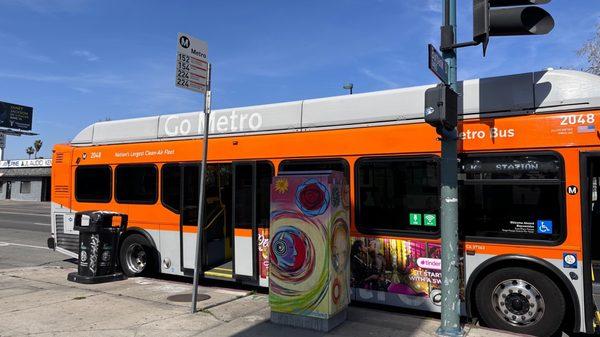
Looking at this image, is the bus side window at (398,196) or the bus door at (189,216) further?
the bus door at (189,216)

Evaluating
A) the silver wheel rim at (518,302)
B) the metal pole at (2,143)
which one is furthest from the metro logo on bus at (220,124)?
the metal pole at (2,143)

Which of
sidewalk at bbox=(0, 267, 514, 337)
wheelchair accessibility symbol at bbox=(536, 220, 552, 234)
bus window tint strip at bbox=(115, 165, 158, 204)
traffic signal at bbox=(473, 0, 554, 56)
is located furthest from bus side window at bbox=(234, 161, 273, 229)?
traffic signal at bbox=(473, 0, 554, 56)

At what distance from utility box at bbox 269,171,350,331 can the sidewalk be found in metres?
0.25

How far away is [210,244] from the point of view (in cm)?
888

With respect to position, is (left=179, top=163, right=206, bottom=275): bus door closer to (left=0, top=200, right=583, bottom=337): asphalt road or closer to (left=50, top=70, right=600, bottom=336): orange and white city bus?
(left=50, top=70, right=600, bottom=336): orange and white city bus

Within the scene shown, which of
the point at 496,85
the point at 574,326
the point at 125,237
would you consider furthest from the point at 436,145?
the point at 125,237

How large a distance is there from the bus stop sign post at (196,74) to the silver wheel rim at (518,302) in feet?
12.2

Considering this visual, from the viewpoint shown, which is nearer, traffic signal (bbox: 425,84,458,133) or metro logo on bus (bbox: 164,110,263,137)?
traffic signal (bbox: 425,84,458,133)

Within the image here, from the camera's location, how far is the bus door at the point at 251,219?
7.57m

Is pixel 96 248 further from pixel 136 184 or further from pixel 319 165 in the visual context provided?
pixel 319 165

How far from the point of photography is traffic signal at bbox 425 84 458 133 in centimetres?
492

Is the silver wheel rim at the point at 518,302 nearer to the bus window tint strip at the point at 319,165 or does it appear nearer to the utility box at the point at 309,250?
the utility box at the point at 309,250

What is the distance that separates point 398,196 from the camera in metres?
6.48

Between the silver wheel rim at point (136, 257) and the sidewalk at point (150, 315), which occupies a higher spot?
the silver wheel rim at point (136, 257)
